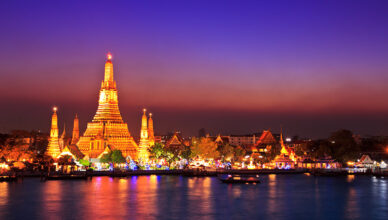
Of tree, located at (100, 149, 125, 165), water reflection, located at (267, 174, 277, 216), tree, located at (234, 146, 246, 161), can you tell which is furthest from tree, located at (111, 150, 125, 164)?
tree, located at (234, 146, 246, 161)

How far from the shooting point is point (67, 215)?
3447 cm

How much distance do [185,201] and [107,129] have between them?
29.2 metres

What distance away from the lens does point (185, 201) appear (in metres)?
42.0

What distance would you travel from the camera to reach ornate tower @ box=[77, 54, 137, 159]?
66.8m

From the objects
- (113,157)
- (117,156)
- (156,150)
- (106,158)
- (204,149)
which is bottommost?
(106,158)

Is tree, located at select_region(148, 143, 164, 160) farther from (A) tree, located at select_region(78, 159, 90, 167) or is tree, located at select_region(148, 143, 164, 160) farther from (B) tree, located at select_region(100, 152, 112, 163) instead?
→ (A) tree, located at select_region(78, 159, 90, 167)

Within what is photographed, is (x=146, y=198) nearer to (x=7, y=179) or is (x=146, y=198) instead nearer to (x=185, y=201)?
(x=185, y=201)

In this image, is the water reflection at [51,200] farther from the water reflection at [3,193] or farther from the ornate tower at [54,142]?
the ornate tower at [54,142]

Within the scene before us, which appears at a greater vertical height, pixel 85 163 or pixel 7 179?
pixel 85 163

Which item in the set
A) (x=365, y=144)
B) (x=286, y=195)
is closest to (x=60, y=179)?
(x=286, y=195)

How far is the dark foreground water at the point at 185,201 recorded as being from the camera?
117ft

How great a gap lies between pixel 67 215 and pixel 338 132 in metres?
54.6

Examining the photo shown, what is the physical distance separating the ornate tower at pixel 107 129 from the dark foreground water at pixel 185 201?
→ 36.3 feet

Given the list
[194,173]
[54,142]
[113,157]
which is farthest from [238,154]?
[54,142]
